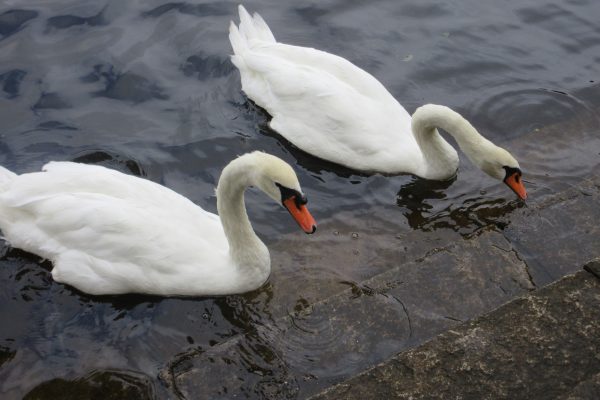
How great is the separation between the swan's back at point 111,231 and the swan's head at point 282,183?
796 mm

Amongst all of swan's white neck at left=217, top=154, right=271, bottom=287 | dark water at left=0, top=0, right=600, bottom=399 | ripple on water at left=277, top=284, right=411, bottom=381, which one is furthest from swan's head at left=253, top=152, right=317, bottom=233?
dark water at left=0, top=0, right=600, bottom=399

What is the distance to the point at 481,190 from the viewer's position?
7383 millimetres

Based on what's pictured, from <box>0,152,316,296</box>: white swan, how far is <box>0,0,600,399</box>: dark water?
0.75ft

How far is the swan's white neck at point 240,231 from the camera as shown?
5516 millimetres

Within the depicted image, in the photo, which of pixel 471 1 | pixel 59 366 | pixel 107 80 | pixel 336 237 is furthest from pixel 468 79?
pixel 59 366

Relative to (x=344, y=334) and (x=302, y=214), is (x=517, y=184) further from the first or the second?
(x=344, y=334)

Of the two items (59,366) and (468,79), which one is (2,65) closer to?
(59,366)

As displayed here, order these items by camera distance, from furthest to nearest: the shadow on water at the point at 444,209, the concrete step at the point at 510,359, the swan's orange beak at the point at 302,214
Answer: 1. the shadow on water at the point at 444,209
2. the swan's orange beak at the point at 302,214
3. the concrete step at the point at 510,359

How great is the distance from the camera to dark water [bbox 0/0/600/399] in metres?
5.61

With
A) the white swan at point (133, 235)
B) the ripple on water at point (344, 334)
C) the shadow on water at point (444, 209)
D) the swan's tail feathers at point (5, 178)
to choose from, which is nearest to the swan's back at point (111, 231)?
the white swan at point (133, 235)

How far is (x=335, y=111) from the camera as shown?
7.40 metres

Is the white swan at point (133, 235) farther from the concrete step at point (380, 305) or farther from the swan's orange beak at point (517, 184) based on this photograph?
the swan's orange beak at point (517, 184)

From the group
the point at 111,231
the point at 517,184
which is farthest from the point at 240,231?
the point at 517,184

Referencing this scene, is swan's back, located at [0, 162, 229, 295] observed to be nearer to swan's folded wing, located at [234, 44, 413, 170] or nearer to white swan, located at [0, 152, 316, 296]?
white swan, located at [0, 152, 316, 296]
